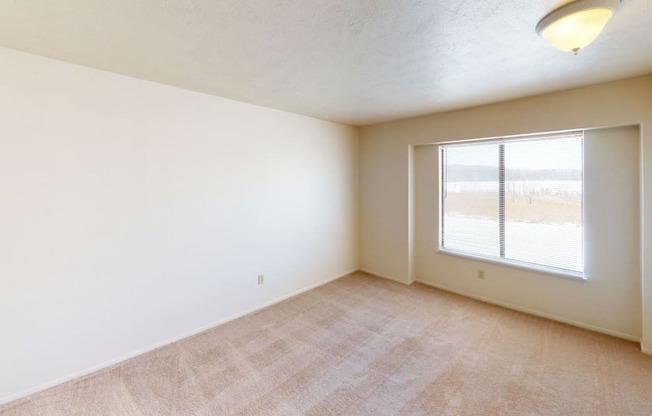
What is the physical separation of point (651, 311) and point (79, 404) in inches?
182

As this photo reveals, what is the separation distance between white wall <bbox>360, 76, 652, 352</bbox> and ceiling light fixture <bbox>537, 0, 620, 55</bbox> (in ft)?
4.83

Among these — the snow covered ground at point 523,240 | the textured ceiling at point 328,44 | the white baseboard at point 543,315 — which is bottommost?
the white baseboard at point 543,315

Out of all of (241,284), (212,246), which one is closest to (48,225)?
(212,246)

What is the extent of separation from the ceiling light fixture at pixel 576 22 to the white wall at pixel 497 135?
147 cm

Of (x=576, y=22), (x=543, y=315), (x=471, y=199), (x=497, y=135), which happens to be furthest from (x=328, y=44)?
(x=543, y=315)

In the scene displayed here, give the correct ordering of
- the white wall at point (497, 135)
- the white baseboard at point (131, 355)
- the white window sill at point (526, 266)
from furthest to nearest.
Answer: the white window sill at point (526, 266), the white wall at point (497, 135), the white baseboard at point (131, 355)

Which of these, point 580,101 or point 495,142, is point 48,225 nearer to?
point 495,142

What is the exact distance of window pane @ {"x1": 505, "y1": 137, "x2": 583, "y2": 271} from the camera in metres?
3.02

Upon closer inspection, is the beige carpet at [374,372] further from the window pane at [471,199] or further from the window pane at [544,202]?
the window pane at [471,199]

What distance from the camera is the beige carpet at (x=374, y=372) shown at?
1.96 meters

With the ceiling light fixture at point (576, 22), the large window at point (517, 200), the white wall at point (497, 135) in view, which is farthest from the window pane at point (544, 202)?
the ceiling light fixture at point (576, 22)

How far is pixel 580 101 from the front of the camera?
275cm

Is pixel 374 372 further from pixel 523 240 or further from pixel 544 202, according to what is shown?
pixel 544 202

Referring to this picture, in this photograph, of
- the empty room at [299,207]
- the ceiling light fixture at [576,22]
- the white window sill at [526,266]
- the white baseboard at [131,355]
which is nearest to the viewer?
the ceiling light fixture at [576,22]
